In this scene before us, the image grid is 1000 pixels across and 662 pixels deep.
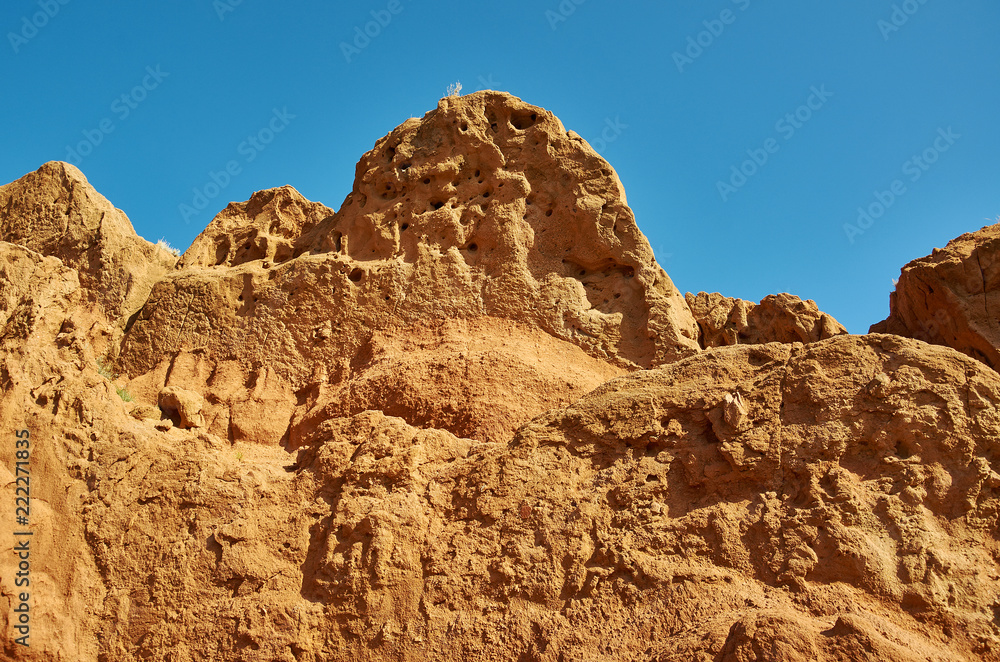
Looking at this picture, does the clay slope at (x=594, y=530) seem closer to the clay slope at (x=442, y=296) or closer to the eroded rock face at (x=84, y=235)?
the clay slope at (x=442, y=296)

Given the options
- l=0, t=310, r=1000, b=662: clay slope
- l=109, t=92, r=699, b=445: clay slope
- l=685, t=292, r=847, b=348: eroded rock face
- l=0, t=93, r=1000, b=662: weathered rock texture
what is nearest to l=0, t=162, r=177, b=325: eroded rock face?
l=109, t=92, r=699, b=445: clay slope

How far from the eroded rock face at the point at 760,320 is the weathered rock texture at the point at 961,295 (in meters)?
1.44

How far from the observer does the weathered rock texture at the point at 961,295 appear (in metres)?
10.2

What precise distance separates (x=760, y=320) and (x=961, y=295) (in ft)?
9.95

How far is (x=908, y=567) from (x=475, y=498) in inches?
116

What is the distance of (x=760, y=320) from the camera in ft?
42.4

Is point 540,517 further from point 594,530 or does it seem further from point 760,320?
point 760,320

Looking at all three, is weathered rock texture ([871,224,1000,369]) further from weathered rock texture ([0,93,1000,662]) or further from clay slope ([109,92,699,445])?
weathered rock texture ([0,93,1000,662])

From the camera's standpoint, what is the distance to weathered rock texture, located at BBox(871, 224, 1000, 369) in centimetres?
1023

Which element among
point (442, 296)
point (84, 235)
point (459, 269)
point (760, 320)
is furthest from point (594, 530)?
point (84, 235)

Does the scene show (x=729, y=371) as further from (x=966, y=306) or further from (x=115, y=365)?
(x=115, y=365)

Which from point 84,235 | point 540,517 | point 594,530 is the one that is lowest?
point 594,530

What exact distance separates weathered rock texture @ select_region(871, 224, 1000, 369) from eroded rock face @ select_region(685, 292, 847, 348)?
1.44m

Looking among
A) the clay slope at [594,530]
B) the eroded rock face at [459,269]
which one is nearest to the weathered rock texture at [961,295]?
the eroded rock face at [459,269]
